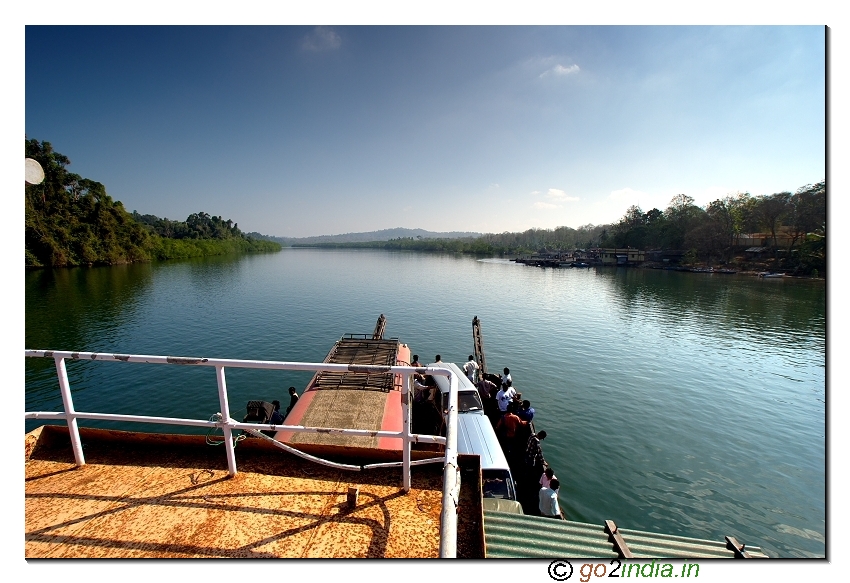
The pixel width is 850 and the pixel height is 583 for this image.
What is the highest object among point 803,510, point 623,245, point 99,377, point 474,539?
point 623,245

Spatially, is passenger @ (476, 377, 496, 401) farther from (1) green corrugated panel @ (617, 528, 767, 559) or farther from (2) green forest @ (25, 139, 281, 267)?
(2) green forest @ (25, 139, 281, 267)

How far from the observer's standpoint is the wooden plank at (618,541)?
523 cm

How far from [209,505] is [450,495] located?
8.73 feet

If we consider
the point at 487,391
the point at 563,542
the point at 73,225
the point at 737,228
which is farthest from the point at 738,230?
the point at 73,225

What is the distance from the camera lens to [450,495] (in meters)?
2.65

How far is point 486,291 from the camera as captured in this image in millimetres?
55594

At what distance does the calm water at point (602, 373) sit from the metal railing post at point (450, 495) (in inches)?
370

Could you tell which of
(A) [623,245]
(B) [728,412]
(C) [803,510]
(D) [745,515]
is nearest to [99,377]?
(D) [745,515]

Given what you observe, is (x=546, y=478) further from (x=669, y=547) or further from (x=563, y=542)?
(x=563, y=542)

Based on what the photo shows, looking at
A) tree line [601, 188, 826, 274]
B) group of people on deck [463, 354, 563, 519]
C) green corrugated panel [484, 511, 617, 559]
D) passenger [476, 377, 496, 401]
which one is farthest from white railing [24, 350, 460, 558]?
tree line [601, 188, 826, 274]

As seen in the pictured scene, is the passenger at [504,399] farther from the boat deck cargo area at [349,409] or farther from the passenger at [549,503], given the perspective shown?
the passenger at [549,503]

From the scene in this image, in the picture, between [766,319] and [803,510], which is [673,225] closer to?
[766,319]

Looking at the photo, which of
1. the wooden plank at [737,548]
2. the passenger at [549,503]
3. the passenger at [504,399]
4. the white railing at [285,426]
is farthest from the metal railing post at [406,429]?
the passenger at [504,399]

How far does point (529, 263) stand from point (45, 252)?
11613cm
